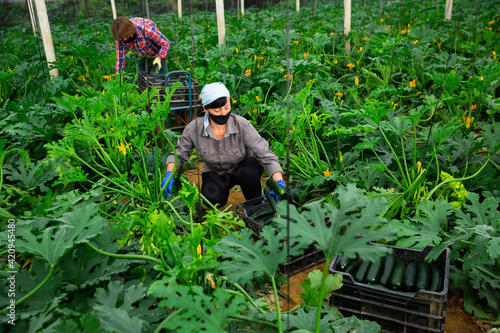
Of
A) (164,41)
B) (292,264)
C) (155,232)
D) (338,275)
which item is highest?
(164,41)

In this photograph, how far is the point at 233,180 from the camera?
3.83 meters

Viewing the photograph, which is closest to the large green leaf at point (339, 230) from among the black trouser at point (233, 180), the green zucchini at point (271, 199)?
the green zucchini at point (271, 199)

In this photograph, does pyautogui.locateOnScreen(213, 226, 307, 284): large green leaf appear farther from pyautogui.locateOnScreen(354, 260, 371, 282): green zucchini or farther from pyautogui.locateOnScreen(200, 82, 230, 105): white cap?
pyautogui.locateOnScreen(200, 82, 230, 105): white cap

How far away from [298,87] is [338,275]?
11.1 ft

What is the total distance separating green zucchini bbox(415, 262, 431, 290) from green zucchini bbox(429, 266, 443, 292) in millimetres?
23

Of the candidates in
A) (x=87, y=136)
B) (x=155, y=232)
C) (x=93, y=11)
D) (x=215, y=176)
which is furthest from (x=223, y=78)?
(x=93, y=11)

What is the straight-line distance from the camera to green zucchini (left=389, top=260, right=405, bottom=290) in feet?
7.35

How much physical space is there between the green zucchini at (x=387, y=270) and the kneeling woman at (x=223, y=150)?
1085 millimetres

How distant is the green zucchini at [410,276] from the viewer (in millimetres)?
2230

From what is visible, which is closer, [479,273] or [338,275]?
[338,275]

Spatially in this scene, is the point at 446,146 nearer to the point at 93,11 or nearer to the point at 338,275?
the point at 338,275

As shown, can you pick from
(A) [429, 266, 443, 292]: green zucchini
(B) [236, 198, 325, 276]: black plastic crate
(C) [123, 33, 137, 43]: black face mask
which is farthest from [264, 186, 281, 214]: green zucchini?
(C) [123, 33, 137, 43]: black face mask

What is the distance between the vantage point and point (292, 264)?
2859 millimetres

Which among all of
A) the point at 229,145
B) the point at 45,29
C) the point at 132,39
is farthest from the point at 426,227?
the point at 45,29
